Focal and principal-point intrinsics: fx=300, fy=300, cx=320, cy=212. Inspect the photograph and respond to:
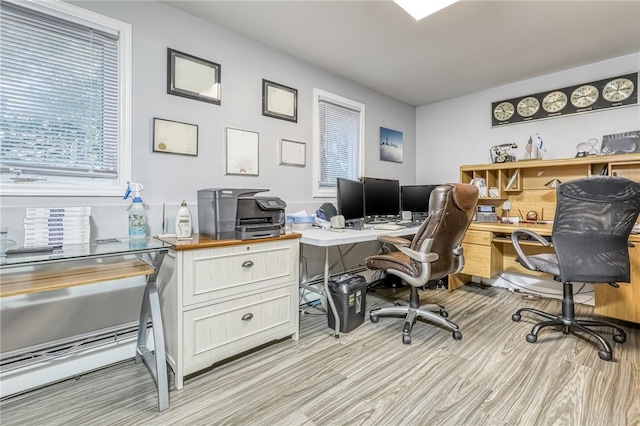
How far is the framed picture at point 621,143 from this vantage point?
9.05 ft

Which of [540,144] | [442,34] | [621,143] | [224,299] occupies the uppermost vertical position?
[442,34]

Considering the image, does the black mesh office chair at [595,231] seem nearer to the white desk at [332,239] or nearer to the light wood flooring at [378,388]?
the light wood flooring at [378,388]

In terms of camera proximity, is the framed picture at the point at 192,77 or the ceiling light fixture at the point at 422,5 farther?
the framed picture at the point at 192,77

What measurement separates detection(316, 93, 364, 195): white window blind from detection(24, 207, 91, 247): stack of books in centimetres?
202

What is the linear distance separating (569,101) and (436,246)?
253cm

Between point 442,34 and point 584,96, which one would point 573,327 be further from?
point 442,34

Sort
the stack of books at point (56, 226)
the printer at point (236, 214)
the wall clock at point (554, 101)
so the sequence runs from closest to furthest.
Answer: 1. the stack of books at point (56, 226)
2. the printer at point (236, 214)
3. the wall clock at point (554, 101)

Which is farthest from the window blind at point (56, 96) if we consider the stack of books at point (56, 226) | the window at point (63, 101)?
the stack of books at point (56, 226)

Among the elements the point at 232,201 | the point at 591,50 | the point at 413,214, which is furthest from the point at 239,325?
the point at 591,50

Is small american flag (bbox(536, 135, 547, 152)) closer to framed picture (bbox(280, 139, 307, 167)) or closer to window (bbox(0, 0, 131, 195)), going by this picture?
framed picture (bbox(280, 139, 307, 167))

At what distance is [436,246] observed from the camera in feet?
7.17

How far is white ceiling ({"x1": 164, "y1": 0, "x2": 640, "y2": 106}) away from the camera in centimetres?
218

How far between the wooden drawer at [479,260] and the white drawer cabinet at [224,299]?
214 centimetres

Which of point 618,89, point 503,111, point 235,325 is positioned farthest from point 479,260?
point 235,325
